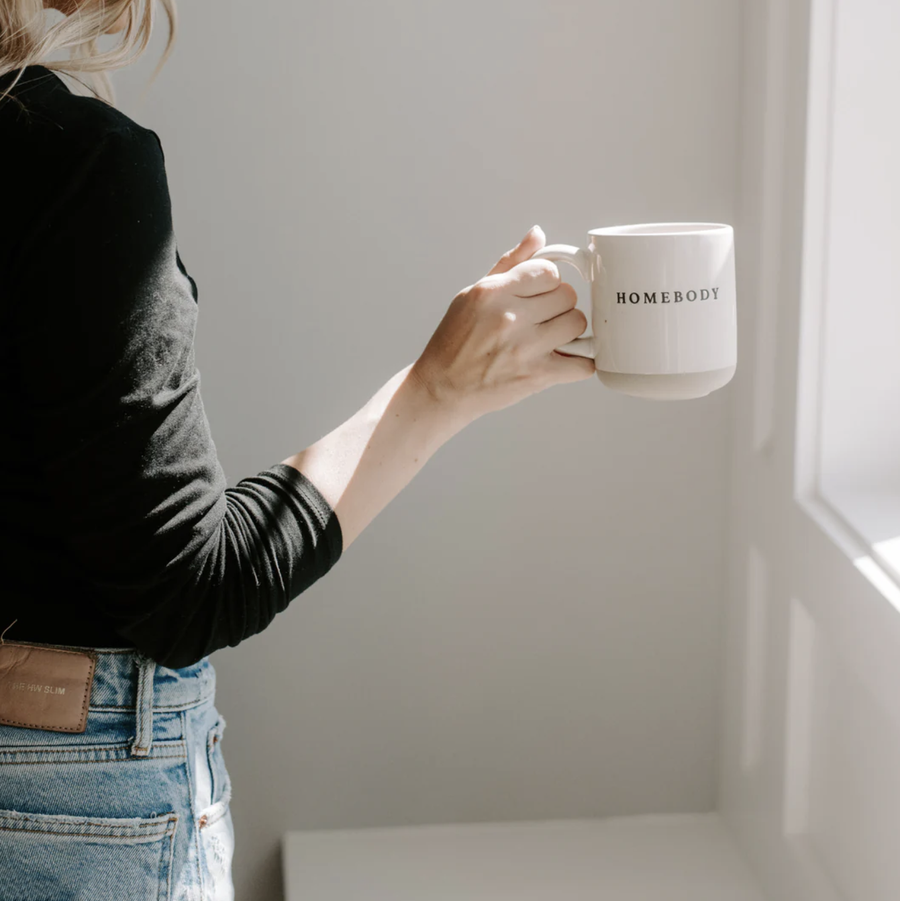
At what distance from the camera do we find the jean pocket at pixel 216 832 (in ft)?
2.42

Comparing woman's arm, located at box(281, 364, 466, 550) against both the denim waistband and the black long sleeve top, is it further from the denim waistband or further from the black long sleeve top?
the denim waistband

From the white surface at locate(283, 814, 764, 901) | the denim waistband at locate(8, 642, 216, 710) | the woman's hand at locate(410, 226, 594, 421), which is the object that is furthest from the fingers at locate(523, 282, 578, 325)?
the white surface at locate(283, 814, 764, 901)

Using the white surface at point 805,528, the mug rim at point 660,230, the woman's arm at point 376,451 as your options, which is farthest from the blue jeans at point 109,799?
the white surface at point 805,528

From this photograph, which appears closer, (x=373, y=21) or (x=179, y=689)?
(x=179, y=689)

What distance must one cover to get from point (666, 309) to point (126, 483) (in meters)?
0.34

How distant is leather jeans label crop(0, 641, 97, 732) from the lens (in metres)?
0.68

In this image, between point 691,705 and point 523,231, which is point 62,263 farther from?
point 691,705

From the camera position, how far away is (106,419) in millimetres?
588

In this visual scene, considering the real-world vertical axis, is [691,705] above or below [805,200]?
below

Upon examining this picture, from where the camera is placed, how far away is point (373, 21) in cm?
116

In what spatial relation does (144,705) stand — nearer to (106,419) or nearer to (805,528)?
(106,419)

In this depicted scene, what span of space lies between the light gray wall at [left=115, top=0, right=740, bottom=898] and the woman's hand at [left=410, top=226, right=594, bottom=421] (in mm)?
495

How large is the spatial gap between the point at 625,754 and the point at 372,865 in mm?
332

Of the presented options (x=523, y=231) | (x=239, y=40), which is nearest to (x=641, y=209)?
(x=523, y=231)
